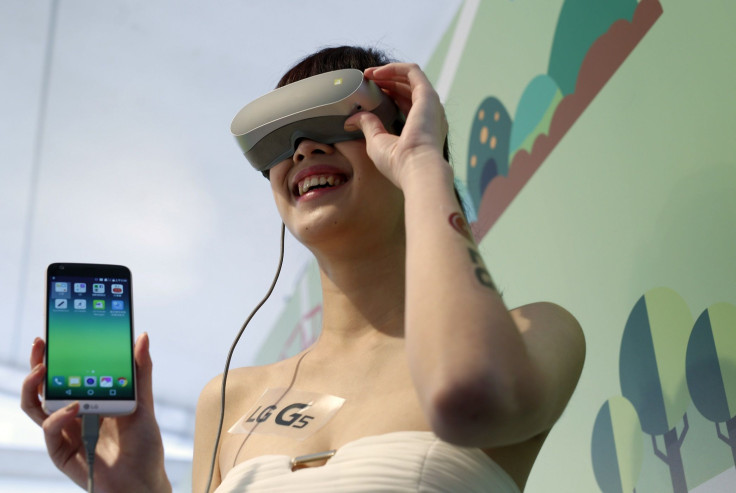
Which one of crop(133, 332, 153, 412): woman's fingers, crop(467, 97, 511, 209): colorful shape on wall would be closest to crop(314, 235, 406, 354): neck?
crop(133, 332, 153, 412): woman's fingers

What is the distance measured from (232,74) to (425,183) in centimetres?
203

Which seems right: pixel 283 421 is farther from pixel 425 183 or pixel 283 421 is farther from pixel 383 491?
pixel 425 183

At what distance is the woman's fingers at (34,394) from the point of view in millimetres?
963

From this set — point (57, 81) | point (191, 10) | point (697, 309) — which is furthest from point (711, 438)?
point (57, 81)

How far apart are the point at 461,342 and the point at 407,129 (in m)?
0.30

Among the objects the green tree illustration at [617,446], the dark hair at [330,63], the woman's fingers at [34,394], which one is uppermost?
the dark hair at [330,63]

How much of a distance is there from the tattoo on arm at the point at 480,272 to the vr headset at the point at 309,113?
0.39 metres

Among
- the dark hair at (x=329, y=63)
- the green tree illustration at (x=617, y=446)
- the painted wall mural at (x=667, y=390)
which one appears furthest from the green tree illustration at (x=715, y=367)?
the dark hair at (x=329, y=63)

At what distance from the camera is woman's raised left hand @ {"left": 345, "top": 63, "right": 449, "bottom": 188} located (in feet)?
2.76

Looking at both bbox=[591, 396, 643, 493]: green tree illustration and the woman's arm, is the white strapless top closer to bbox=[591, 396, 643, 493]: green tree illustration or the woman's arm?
the woman's arm

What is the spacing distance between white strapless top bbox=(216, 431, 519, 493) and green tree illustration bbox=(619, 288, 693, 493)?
0.21 metres

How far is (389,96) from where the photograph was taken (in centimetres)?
110

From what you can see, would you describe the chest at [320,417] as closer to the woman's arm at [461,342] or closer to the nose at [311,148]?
the woman's arm at [461,342]

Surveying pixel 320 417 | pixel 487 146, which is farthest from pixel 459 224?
pixel 487 146
